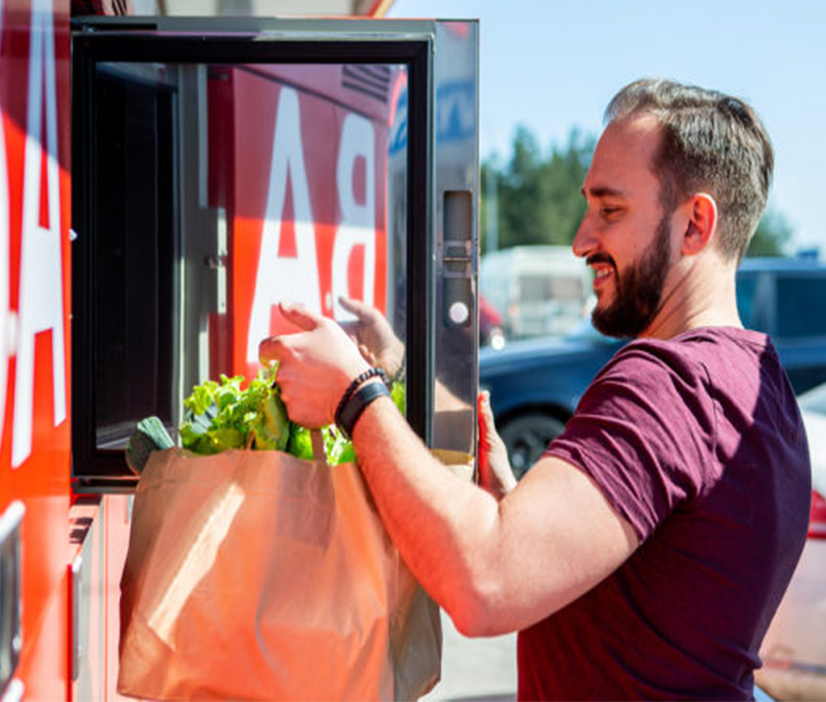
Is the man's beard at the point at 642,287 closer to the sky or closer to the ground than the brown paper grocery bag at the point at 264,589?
closer to the sky

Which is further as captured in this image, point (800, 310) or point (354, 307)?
point (800, 310)

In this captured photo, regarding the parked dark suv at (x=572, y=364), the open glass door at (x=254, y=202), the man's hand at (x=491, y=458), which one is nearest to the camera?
the man's hand at (x=491, y=458)

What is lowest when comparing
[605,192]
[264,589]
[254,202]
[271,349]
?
[264,589]

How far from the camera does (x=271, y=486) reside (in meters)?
1.42

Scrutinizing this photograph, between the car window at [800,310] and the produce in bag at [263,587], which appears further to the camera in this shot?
the car window at [800,310]

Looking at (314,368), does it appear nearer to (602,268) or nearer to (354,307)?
(602,268)

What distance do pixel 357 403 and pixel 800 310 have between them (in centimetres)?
705

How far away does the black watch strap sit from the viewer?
1.38 meters

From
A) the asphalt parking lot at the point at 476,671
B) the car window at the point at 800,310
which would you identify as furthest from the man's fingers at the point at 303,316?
the car window at the point at 800,310

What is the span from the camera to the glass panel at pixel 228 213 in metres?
2.93

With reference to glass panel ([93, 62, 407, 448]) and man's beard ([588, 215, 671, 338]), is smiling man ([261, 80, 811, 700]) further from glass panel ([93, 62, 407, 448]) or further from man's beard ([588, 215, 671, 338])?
glass panel ([93, 62, 407, 448])

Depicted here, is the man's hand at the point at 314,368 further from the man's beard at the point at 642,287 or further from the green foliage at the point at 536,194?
the green foliage at the point at 536,194

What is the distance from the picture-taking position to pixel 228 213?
3.50m

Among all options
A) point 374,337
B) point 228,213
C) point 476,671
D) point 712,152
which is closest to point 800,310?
point 476,671
